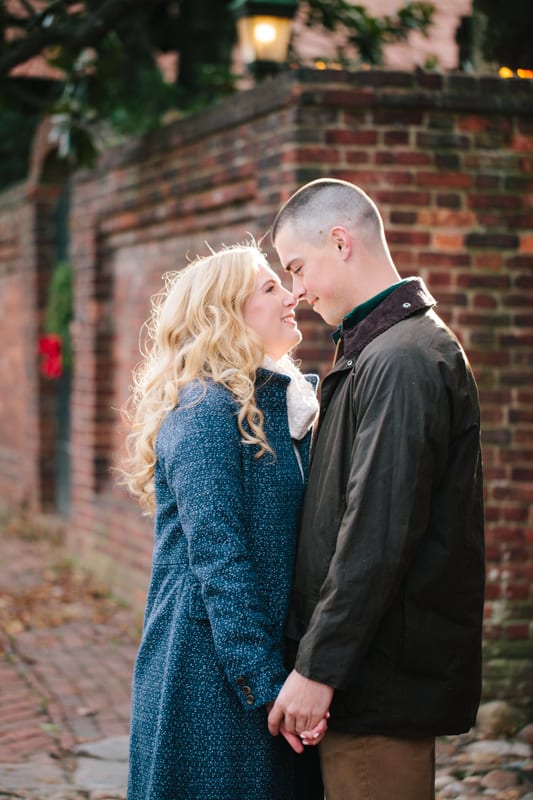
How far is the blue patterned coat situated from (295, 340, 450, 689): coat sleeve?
0.22 meters

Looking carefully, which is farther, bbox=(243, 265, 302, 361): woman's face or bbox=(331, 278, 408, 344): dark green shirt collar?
bbox=(243, 265, 302, 361): woman's face

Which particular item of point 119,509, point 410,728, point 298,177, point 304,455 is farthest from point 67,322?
point 410,728

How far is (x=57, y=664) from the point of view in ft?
19.0

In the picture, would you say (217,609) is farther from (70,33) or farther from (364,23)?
(364,23)

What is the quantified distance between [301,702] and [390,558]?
1.32 feet

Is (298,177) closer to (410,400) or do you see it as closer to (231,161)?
(231,161)

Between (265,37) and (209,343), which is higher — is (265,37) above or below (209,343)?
above

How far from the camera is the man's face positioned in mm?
2646

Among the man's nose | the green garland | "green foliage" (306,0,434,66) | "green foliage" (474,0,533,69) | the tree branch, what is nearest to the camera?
the man's nose

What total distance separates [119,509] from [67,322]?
3026mm

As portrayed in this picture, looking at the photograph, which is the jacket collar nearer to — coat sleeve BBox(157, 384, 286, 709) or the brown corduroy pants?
coat sleeve BBox(157, 384, 286, 709)

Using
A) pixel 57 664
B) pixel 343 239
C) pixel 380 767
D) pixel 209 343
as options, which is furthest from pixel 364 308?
pixel 57 664

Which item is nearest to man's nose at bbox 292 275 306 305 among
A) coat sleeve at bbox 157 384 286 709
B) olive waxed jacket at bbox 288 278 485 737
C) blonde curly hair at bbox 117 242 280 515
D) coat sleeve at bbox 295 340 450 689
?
blonde curly hair at bbox 117 242 280 515

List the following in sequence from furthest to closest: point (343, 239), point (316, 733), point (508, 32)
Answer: point (508, 32) < point (343, 239) < point (316, 733)
